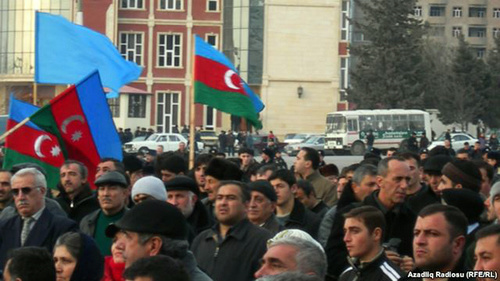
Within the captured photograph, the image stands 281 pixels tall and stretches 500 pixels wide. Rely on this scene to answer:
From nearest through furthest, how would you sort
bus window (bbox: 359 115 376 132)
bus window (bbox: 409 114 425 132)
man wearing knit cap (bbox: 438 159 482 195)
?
man wearing knit cap (bbox: 438 159 482 195), bus window (bbox: 359 115 376 132), bus window (bbox: 409 114 425 132)

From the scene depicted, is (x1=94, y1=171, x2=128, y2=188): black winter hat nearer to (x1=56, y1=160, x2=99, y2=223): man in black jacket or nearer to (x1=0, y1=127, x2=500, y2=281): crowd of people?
(x1=0, y1=127, x2=500, y2=281): crowd of people

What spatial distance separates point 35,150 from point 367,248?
717 cm

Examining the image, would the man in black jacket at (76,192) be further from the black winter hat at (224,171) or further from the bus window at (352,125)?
the bus window at (352,125)

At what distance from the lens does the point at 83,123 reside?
13.9 meters

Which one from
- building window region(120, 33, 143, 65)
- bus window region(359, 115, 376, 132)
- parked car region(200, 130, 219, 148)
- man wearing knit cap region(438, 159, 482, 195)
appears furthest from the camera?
building window region(120, 33, 143, 65)

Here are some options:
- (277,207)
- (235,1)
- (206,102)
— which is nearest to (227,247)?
(277,207)

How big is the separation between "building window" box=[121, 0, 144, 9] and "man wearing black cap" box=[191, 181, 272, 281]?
68864mm

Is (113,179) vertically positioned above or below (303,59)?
below

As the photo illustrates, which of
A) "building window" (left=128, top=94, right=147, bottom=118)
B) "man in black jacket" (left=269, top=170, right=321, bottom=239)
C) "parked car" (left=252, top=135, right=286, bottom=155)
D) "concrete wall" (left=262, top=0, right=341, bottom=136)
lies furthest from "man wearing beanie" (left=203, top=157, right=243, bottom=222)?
"concrete wall" (left=262, top=0, right=341, bottom=136)

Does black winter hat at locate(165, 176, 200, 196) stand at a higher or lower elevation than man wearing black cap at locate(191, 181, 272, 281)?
higher

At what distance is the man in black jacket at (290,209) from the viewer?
1038cm

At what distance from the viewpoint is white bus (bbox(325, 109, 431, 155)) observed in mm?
65062

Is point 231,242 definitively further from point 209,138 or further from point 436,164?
point 209,138

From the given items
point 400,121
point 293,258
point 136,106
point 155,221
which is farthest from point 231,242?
point 136,106
